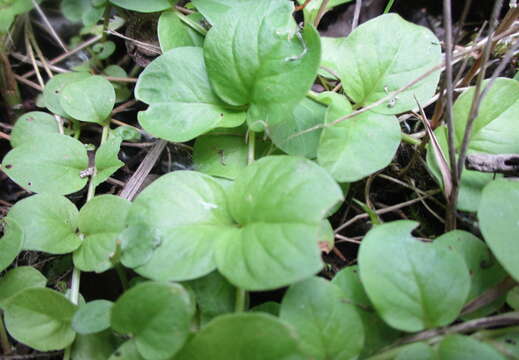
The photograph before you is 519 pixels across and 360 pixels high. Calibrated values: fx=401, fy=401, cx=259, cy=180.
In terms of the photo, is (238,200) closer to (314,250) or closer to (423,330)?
(314,250)

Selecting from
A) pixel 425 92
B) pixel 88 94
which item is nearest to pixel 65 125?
pixel 88 94

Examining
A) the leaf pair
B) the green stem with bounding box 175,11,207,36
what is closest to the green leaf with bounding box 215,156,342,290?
the leaf pair

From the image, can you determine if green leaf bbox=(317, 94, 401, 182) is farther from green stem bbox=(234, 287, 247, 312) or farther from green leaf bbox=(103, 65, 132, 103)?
green leaf bbox=(103, 65, 132, 103)

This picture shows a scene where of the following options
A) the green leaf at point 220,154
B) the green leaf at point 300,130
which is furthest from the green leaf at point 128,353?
the green leaf at point 300,130

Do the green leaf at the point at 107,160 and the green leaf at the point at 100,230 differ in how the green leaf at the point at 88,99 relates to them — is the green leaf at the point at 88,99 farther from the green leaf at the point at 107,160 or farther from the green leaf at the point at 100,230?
the green leaf at the point at 100,230

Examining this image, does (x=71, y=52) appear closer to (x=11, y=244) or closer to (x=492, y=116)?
(x=11, y=244)

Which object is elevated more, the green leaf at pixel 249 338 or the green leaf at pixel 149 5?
the green leaf at pixel 149 5
